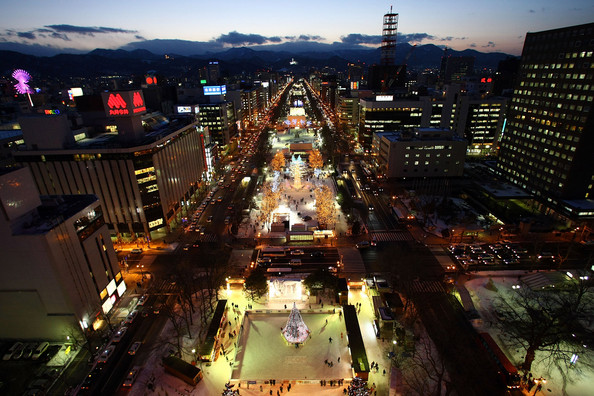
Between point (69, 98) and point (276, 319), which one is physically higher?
point (69, 98)

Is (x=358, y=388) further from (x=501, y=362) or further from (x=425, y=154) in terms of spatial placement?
(x=425, y=154)

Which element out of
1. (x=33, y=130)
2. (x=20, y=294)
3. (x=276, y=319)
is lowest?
(x=276, y=319)

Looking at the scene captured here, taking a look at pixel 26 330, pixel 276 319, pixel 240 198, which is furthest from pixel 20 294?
pixel 240 198

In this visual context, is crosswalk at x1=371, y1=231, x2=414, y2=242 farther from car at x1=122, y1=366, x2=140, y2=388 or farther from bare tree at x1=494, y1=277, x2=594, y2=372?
car at x1=122, y1=366, x2=140, y2=388

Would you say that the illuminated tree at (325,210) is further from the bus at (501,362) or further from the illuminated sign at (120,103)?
the illuminated sign at (120,103)

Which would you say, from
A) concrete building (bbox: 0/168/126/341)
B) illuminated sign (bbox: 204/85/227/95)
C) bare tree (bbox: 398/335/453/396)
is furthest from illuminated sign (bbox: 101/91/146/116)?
illuminated sign (bbox: 204/85/227/95)

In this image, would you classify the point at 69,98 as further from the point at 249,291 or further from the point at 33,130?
the point at 249,291

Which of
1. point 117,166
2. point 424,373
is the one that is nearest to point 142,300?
point 117,166
